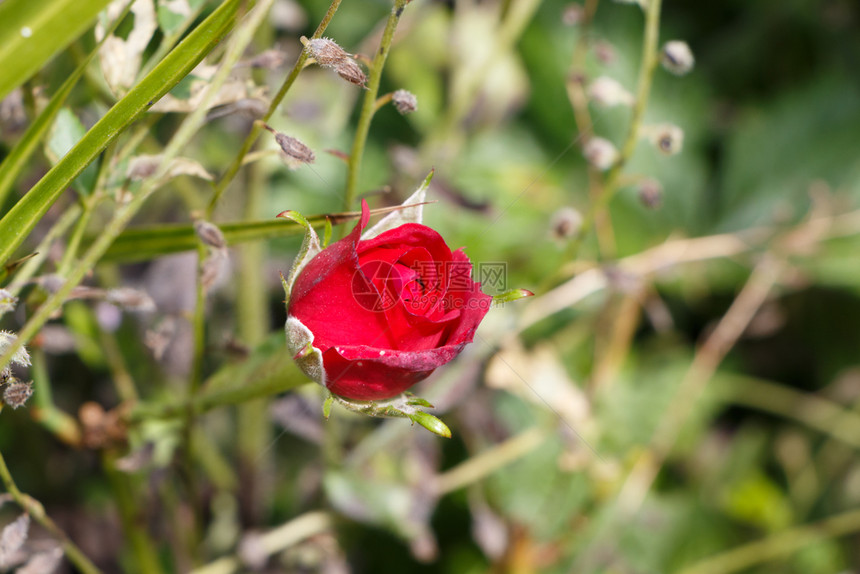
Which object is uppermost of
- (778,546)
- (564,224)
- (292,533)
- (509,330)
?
(564,224)

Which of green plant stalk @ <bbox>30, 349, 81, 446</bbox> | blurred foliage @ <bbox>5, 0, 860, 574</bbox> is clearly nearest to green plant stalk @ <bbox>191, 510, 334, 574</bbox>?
blurred foliage @ <bbox>5, 0, 860, 574</bbox>

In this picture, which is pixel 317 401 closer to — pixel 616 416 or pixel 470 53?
pixel 616 416

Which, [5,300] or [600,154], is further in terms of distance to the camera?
[600,154]

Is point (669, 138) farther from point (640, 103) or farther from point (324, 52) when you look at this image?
point (324, 52)

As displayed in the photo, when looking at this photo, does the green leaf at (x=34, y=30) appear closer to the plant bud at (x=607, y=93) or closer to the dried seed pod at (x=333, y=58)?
the dried seed pod at (x=333, y=58)

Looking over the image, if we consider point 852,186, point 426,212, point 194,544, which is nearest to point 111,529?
point 194,544

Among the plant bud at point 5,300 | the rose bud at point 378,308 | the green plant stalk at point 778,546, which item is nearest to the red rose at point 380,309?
the rose bud at point 378,308

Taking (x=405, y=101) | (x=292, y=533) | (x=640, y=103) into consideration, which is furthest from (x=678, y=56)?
(x=292, y=533)
